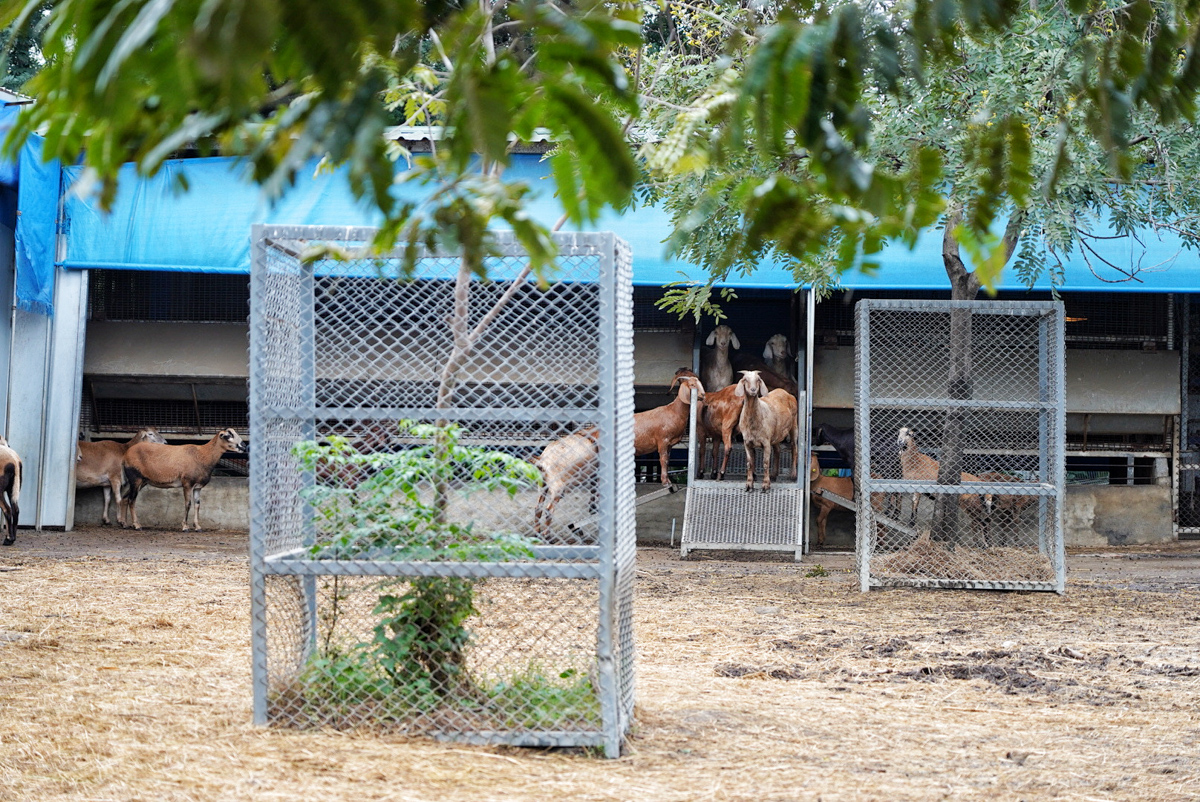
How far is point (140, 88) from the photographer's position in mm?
1684

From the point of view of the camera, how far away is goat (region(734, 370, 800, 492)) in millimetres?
11961

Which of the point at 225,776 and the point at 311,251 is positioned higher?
the point at 311,251

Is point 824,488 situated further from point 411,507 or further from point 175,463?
point 411,507

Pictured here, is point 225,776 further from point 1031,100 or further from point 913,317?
point 913,317

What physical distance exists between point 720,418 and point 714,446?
2.14ft

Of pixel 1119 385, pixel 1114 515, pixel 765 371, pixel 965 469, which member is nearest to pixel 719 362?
pixel 765 371

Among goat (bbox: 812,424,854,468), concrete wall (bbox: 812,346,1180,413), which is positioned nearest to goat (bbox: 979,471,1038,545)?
concrete wall (bbox: 812,346,1180,413)

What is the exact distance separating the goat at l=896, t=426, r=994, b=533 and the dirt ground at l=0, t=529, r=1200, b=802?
2259 millimetres

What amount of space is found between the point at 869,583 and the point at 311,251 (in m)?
7.84

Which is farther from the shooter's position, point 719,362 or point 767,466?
point 719,362

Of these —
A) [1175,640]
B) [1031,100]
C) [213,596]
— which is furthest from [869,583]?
[213,596]

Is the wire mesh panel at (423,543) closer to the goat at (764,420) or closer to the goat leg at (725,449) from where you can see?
the goat at (764,420)

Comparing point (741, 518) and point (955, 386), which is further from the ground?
point (955, 386)

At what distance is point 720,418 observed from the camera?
12555 millimetres
